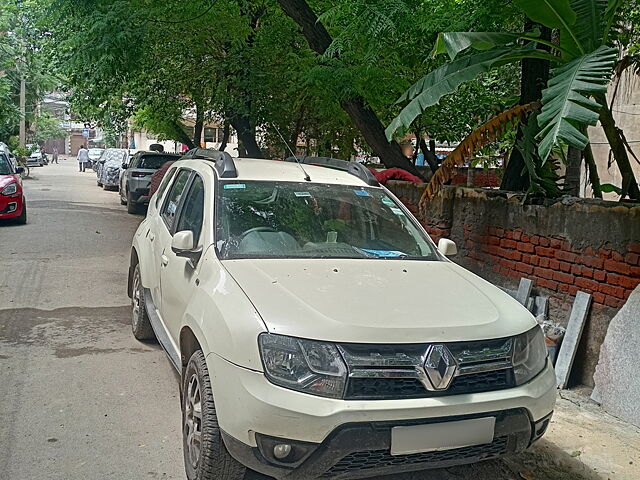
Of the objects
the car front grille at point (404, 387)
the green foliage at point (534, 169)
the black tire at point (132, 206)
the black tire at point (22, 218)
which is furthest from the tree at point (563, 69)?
the black tire at point (132, 206)

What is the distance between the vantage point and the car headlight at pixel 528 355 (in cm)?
325

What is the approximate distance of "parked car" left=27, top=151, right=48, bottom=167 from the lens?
37.3 metres

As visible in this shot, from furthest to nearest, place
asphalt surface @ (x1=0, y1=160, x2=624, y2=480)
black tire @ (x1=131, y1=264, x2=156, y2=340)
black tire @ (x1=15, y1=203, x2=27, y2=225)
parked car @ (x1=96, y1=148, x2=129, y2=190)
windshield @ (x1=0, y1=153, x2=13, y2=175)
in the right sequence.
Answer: parked car @ (x1=96, y1=148, x2=129, y2=190) → black tire @ (x1=15, y1=203, x2=27, y2=225) → windshield @ (x1=0, y1=153, x2=13, y2=175) → black tire @ (x1=131, y1=264, x2=156, y2=340) → asphalt surface @ (x1=0, y1=160, x2=624, y2=480)

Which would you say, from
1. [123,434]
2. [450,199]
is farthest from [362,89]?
[123,434]

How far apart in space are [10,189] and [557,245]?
11220 millimetres

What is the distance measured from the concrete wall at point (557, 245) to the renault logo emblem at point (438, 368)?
2424 millimetres

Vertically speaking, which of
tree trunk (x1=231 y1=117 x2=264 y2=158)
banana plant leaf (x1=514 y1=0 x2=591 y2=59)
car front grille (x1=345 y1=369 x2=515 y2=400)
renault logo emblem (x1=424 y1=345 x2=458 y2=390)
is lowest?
car front grille (x1=345 y1=369 x2=515 y2=400)

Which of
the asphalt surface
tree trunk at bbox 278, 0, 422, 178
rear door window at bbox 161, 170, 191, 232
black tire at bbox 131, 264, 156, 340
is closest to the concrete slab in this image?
the asphalt surface

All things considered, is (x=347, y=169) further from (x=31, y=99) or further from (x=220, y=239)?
(x=31, y=99)

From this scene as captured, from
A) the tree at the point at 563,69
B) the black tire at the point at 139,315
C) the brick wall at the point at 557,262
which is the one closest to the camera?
the tree at the point at 563,69

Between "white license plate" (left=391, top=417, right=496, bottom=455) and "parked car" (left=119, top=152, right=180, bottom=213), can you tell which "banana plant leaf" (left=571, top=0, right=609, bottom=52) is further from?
"parked car" (left=119, top=152, right=180, bottom=213)

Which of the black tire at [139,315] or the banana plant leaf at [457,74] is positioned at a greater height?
the banana plant leaf at [457,74]

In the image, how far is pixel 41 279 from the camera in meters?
8.54

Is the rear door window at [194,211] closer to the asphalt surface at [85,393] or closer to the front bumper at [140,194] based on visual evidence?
the asphalt surface at [85,393]
